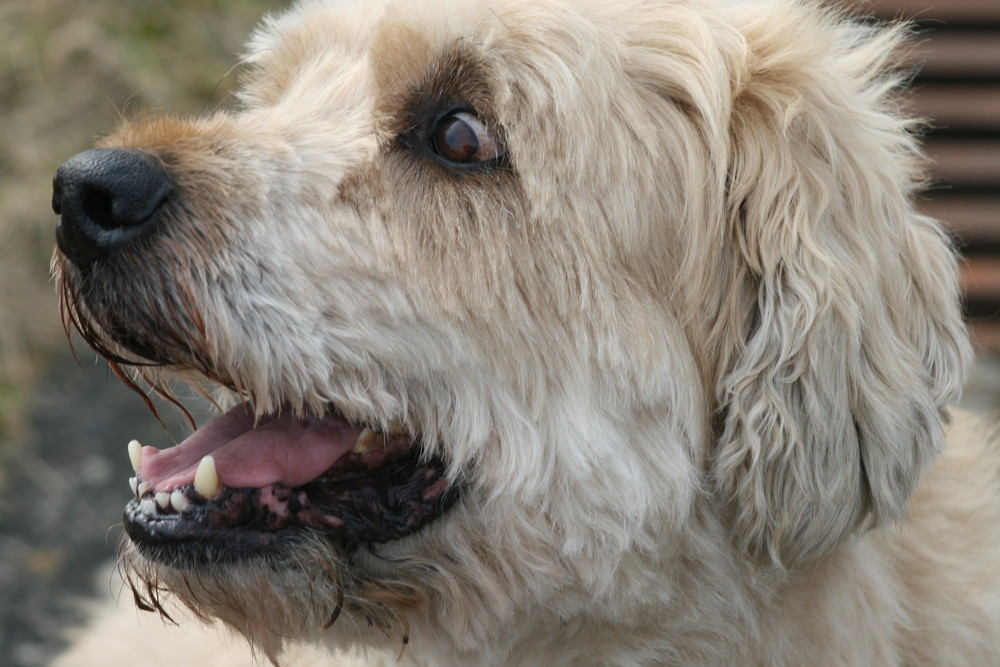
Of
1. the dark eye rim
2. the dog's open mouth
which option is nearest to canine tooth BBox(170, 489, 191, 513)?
the dog's open mouth

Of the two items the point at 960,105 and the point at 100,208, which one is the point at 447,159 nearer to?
the point at 100,208

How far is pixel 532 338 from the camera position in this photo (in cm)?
232

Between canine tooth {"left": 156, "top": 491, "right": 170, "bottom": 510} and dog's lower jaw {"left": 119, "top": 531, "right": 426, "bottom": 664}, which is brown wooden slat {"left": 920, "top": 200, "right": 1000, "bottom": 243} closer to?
dog's lower jaw {"left": 119, "top": 531, "right": 426, "bottom": 664}

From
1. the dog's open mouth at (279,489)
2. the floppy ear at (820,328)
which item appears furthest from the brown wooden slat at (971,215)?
the dog's open mouth at (279,489)

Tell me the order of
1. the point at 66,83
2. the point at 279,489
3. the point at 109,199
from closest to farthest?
the point at 109,199
the point at 279,489
the point at 66,83

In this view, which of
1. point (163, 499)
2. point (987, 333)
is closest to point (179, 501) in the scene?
point (163, 499)

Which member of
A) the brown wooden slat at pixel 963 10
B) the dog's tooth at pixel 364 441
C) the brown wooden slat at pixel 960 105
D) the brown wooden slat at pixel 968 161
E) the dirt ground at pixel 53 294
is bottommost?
the dirt ground at pixel 53 294

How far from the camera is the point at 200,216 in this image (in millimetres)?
2252

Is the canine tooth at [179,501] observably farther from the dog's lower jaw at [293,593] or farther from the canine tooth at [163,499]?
the dog's lower jaw at [293,593]

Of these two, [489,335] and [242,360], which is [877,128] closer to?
[489,335]

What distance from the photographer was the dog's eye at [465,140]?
2.33 meters

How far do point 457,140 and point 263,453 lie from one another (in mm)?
779

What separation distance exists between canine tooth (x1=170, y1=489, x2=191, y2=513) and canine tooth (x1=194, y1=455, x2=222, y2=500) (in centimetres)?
3

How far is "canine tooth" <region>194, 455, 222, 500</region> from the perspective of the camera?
2260mm
